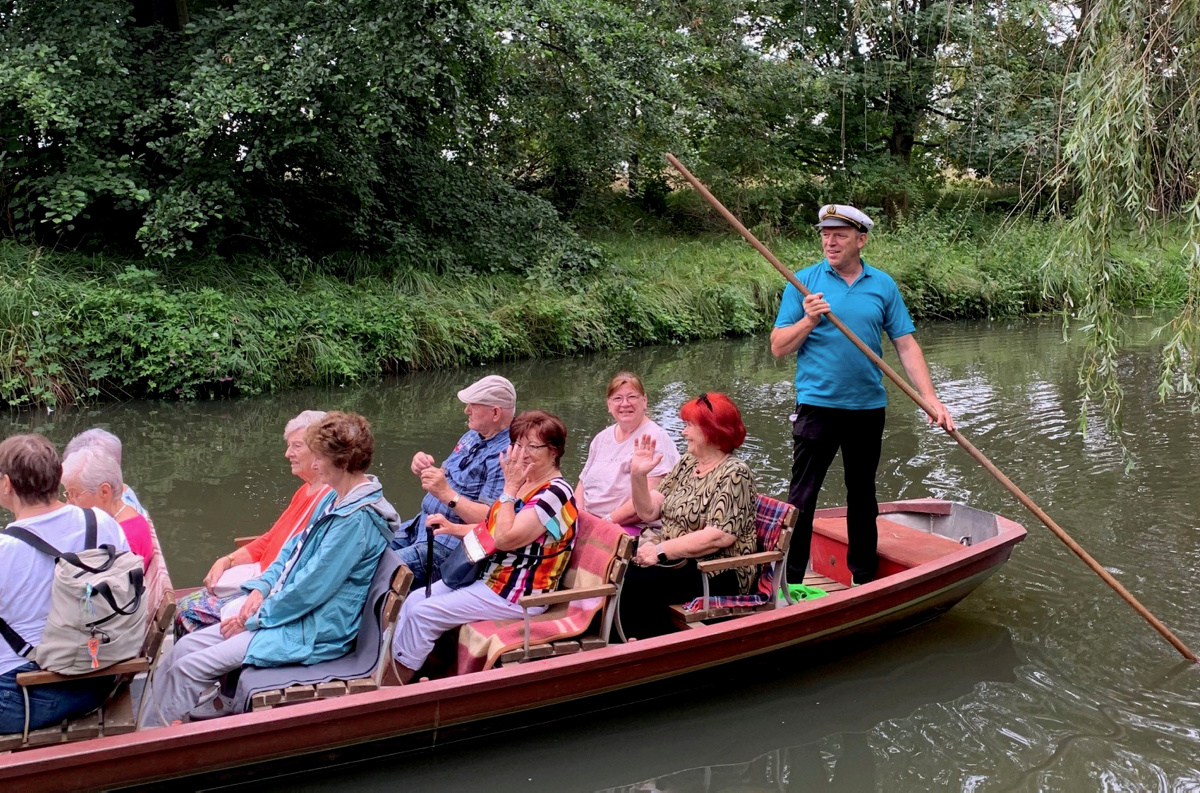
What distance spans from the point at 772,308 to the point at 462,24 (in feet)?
24.5

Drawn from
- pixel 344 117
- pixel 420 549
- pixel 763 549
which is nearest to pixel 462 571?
pixel 420 549

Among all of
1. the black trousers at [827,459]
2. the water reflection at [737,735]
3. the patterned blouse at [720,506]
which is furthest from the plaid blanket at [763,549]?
the black trousers at [827,459]

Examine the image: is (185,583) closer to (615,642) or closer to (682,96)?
(615,642)

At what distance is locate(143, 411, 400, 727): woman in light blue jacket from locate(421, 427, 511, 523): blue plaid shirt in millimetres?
975

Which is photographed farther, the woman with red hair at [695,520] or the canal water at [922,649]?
the woman with red hair at [695,520]

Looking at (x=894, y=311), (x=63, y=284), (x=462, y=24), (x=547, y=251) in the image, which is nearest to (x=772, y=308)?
(x=547, y=251)

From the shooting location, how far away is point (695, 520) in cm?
429

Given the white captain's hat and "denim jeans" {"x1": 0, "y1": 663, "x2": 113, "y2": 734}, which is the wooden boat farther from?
the white captain's hat

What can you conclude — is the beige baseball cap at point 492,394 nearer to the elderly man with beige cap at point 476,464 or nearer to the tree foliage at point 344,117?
the elderly man with beige cap at point 476,464

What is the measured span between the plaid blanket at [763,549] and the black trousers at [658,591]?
0.14 ft

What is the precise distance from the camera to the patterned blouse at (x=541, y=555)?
3912 millimetres

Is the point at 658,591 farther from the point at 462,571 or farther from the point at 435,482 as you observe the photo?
the point at 435,482

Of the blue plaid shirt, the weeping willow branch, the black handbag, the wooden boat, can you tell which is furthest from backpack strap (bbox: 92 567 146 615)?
the weeping willow branch

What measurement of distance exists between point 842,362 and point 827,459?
0.44m
